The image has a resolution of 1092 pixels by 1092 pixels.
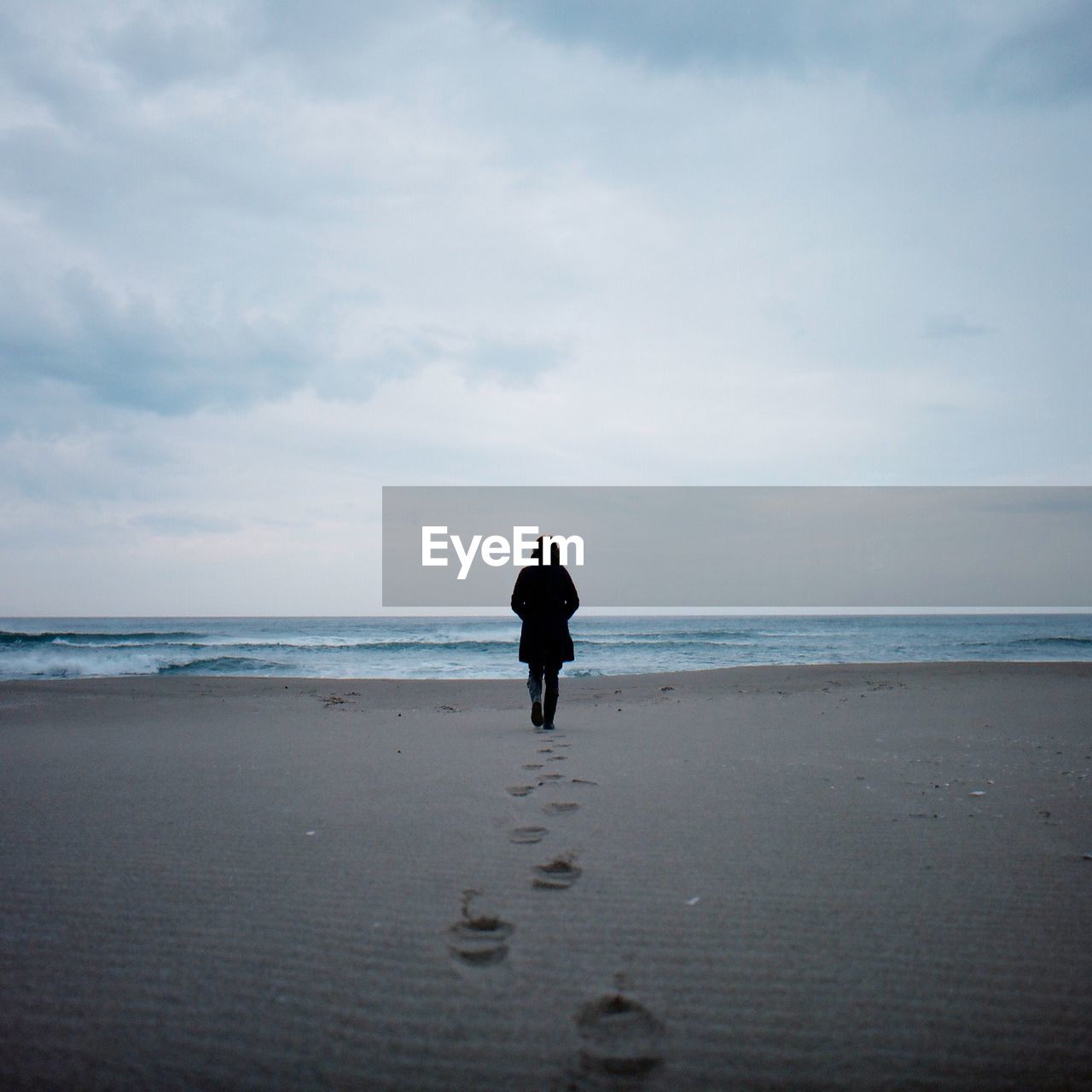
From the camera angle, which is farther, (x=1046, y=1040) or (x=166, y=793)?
(x=166, y=793)

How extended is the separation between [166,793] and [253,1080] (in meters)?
2.79

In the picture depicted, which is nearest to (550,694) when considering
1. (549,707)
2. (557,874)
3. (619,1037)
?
(549,707)

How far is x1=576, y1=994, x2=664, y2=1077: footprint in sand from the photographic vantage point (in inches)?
60.7

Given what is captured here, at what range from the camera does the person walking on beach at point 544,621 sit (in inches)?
262

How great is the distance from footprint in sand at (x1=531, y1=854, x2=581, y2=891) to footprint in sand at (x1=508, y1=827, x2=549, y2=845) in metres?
0.24

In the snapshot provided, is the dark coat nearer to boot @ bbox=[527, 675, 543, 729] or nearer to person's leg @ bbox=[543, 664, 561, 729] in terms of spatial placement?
person's leg @ bbox=[543, 664, 561, 729]

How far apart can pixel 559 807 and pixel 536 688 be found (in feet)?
10.3

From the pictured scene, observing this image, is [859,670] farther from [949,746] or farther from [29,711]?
[29,711]

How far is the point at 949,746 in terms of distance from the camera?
5172mm

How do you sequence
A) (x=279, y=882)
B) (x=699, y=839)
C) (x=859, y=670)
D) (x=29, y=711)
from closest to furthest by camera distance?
1. (x=279, y=882)
2. (x=699, y=839)
3. (x=29, y=711)
4. (x=859, y=670)

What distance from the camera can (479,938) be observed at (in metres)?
2.11

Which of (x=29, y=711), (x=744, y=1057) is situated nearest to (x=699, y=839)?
(x=744, y=1057)

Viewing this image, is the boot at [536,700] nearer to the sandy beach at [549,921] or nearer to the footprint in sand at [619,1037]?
the sandy beach at [549,921]

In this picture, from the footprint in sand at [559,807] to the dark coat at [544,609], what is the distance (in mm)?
2989
